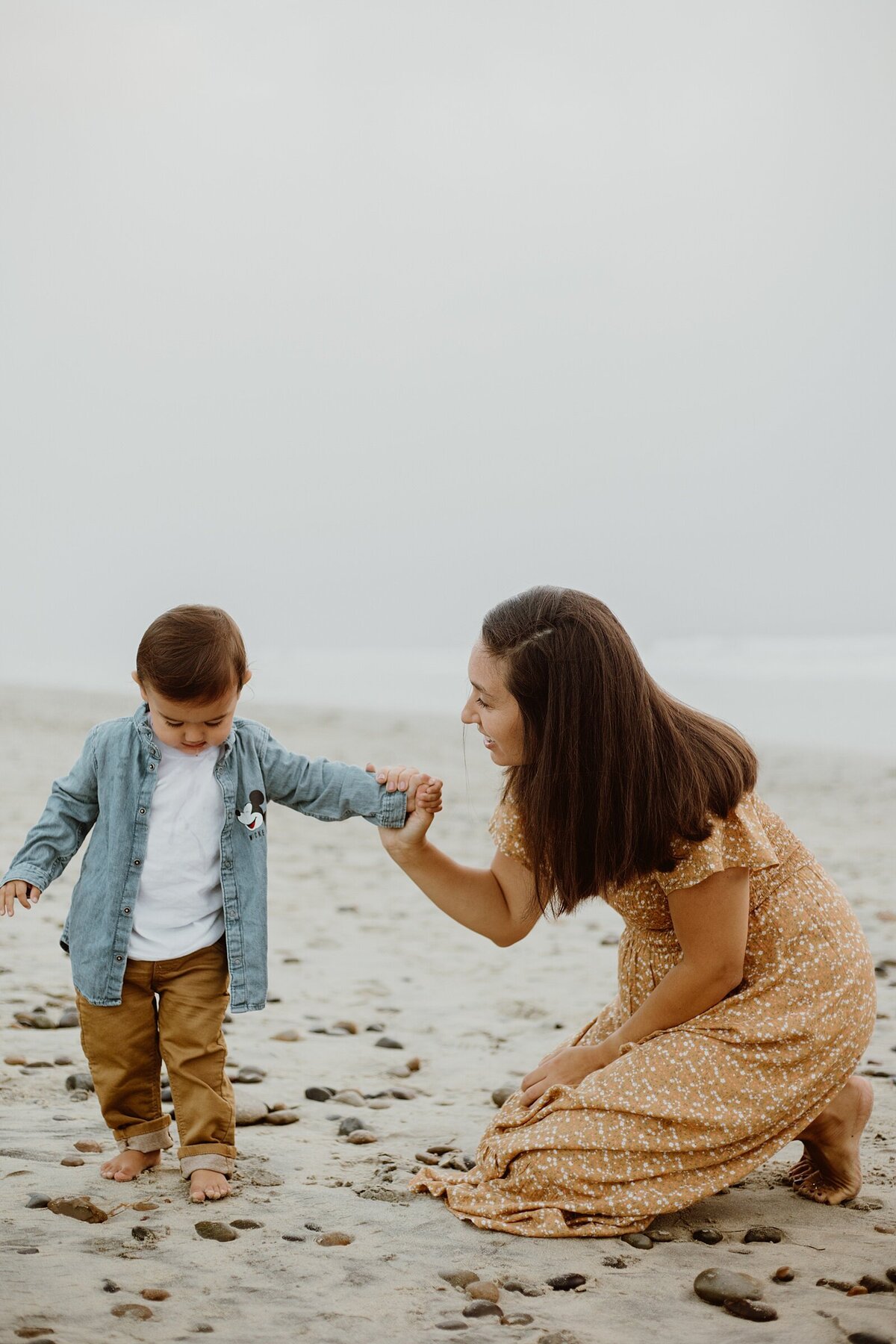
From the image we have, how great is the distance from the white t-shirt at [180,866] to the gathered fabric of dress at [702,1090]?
3.15 feet

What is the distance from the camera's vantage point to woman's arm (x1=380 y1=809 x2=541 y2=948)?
3748 millimetres

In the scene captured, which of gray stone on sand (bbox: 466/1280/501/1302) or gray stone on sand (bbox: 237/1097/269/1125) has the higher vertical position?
gray stone on sand (bbox: 466/1280/501/1302)

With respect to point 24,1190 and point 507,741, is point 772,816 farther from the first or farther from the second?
point 24,1190

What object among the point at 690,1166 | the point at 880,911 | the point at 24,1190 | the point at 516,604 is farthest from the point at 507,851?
the point at 880,911

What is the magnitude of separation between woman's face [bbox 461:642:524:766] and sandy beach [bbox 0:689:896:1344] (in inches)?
50.4

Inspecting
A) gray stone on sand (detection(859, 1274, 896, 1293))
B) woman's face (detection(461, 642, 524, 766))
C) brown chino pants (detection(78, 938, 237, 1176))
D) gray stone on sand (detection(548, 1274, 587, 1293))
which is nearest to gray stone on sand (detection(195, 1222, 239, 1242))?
brown chino pants (detection(78, 938, 237, 1176))

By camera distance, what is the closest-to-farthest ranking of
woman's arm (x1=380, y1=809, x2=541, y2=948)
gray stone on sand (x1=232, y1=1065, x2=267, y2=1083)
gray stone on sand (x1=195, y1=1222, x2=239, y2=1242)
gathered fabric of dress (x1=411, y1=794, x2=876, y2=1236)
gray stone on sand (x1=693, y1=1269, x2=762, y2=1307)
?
gray stone on sand (x1=693, y1=1269, x2=762, y2=1307)
gray stone on sand (x1=195, y1=1222, x2=239, y2=1242)
gathered fabric of dress (x1=411, y1=794, x2=876, y2=1236)
woman's arm (x1=380, y1=809, x2=541, y2=948)
gray stone on sand (x1=232, y1=1065, x2=267, y2=1083)

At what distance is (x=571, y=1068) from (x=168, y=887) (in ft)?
4.25

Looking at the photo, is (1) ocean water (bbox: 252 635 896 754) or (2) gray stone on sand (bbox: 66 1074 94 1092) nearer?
(2) gray stone on sand (bbox: 66 1074 94 1092)

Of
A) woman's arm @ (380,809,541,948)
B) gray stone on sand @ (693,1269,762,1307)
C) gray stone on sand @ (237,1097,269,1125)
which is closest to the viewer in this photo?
gray stone on sand @ (693,1269,762,1307)

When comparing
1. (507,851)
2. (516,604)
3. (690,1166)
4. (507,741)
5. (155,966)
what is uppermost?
(516,604)

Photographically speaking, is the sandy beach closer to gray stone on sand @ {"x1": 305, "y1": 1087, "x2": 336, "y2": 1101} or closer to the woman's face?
gray stone on sand @ {"x1": 305, "y1": 1087, "x2": 336, "y2": 1101}

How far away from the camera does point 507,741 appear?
350 cm

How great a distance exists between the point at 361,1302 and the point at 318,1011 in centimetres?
293
